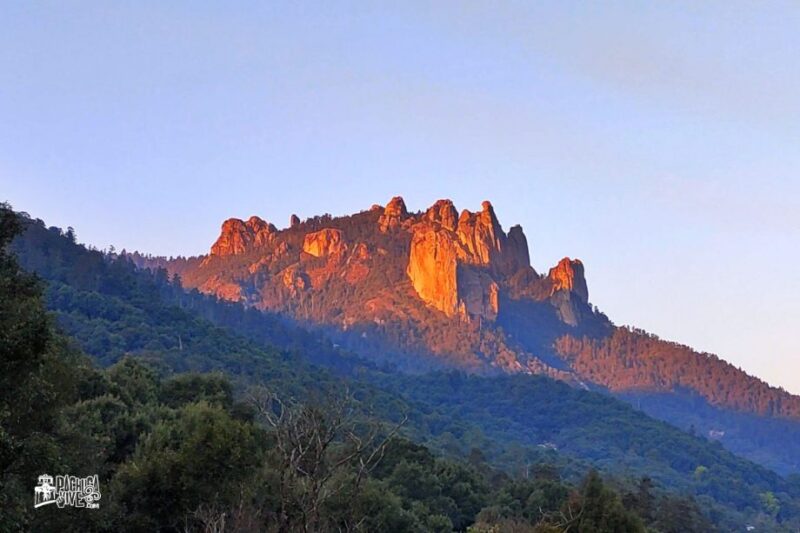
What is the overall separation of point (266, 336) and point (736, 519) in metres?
96.9

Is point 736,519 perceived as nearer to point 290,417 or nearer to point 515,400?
point 515,400

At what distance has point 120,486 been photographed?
24.7 m

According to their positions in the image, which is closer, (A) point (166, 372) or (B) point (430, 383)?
(A) point (166, 372)

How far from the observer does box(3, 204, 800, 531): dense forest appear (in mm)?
20312

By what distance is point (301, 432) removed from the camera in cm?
1658

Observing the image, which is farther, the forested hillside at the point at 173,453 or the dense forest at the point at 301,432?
the dense forest at the point at 301,432

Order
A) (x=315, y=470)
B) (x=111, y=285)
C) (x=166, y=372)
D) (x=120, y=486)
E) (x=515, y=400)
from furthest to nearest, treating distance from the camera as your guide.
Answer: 1. (x=515, y=400)
2. (x=111, y=285)
3. (x=166, y=372)
4. (x=120, y=486)
5. (x=315, y=470)

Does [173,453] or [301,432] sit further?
[173,453]

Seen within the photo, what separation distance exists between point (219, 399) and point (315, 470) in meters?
28.4

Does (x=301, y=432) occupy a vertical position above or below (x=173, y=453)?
above

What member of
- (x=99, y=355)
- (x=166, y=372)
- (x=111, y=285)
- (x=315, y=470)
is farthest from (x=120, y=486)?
(x=111, y=285)

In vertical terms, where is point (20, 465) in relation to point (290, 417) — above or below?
below

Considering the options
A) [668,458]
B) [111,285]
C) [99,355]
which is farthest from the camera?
[668,458]

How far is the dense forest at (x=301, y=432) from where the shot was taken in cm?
2031
